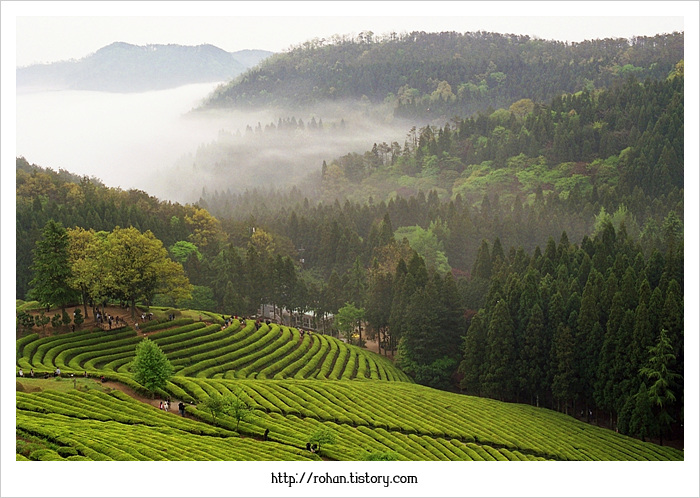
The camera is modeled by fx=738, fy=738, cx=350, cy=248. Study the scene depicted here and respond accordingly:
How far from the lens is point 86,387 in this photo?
3681 cm

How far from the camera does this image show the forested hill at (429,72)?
16888 centimetres

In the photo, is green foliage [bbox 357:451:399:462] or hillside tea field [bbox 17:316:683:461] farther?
green foliage [bbox 357:451:399:462]

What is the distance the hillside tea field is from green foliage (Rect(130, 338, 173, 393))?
0.55 metres

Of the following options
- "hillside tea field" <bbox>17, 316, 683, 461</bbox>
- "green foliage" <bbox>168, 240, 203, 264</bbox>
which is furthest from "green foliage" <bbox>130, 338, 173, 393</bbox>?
"green foliage" <bbox>168, 240, 203, 264</bbox>

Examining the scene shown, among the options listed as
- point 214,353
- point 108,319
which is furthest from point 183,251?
point 214,353

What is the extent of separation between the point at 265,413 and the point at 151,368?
637cm

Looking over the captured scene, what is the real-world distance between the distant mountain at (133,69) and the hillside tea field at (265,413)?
20516mm

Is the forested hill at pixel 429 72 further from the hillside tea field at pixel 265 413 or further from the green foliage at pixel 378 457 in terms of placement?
the green foliage at pixel 378 457

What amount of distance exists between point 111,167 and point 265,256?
106 feet

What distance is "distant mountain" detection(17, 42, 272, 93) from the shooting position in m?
62.5

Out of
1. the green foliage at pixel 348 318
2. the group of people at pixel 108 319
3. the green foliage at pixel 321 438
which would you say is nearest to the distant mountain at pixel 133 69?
the group of people at pixel 108 319

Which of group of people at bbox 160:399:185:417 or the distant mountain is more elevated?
the distant mountain

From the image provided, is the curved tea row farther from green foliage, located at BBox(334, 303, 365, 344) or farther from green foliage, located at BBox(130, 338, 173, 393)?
green foliage, located at BBox(334, 303, 365, 344)

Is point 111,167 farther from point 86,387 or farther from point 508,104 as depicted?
point 508,104
